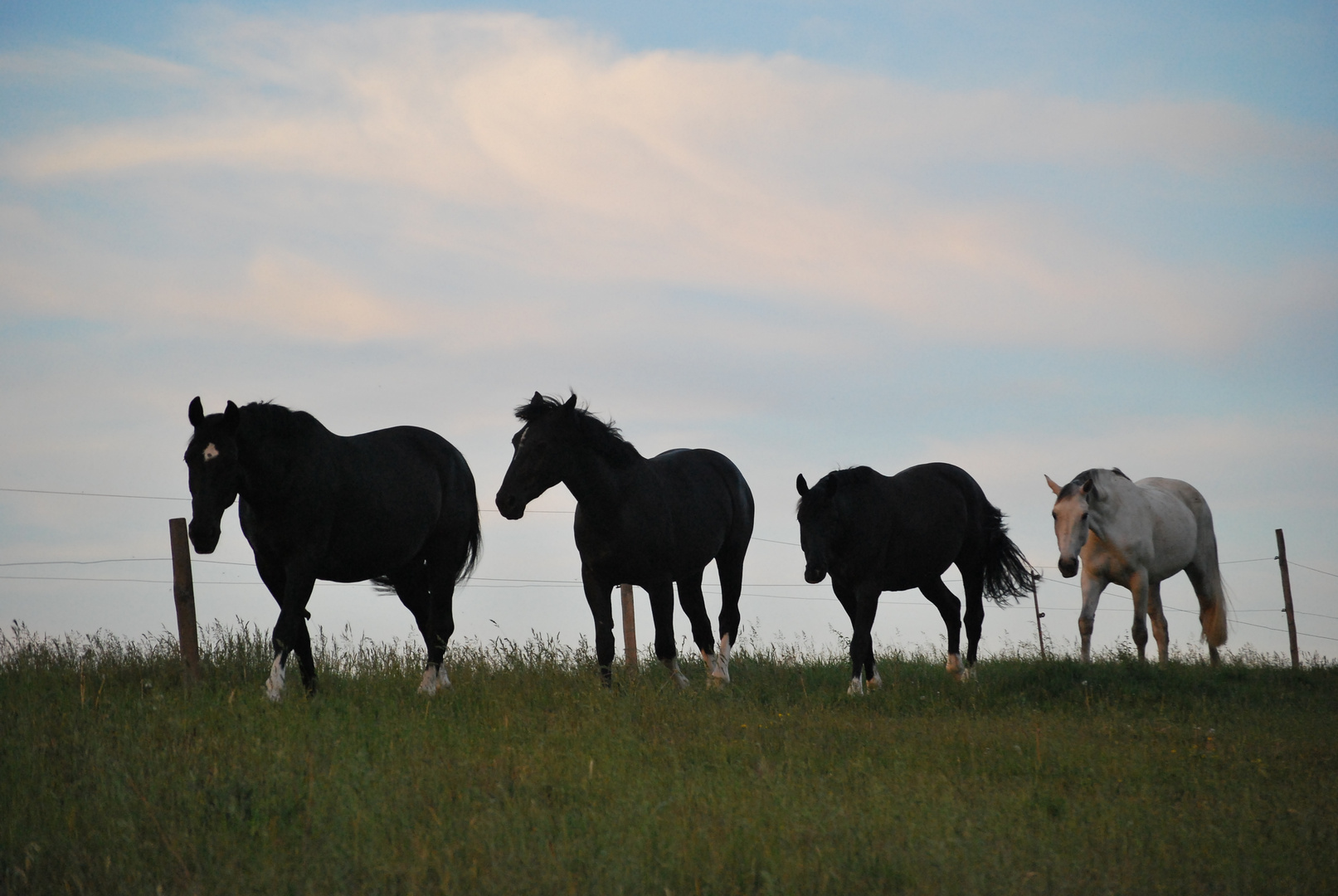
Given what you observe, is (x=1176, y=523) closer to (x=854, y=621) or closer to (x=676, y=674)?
(x=854, y=621)

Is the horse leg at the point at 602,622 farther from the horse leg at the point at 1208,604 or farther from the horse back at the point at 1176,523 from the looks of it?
the horse leg at the point at 1208,604

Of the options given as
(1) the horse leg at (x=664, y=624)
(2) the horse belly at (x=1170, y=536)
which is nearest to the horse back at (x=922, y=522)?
(1) the horse leg at (x=664, y=624)

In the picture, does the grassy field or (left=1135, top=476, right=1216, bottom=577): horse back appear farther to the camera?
(left=1135, top=476, right=1216, bottom=577): horse back

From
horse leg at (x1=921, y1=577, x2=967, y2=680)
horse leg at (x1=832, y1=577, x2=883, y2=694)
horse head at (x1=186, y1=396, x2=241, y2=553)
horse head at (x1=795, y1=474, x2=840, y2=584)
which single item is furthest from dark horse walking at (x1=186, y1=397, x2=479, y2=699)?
horse leg at (x1=921, y1=577, x2=967, y2=680)

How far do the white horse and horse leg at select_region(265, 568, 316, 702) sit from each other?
7.62m

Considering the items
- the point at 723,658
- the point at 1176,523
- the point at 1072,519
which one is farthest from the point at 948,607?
the point at 1176,523

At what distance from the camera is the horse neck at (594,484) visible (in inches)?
365

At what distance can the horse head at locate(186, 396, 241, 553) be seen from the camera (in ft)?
24.8

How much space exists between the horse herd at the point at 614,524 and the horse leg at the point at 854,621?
0.02 m

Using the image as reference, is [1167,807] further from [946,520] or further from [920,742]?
[946,520]

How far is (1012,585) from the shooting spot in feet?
40.3

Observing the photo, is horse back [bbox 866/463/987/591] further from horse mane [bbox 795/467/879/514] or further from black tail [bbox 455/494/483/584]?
black tail [bbox 455/494/483/584]

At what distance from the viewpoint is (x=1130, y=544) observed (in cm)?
1249

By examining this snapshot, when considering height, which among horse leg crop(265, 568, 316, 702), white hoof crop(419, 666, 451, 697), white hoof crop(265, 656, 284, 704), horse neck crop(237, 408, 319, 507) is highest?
horse neck crop(237, 408, 319, 507)
